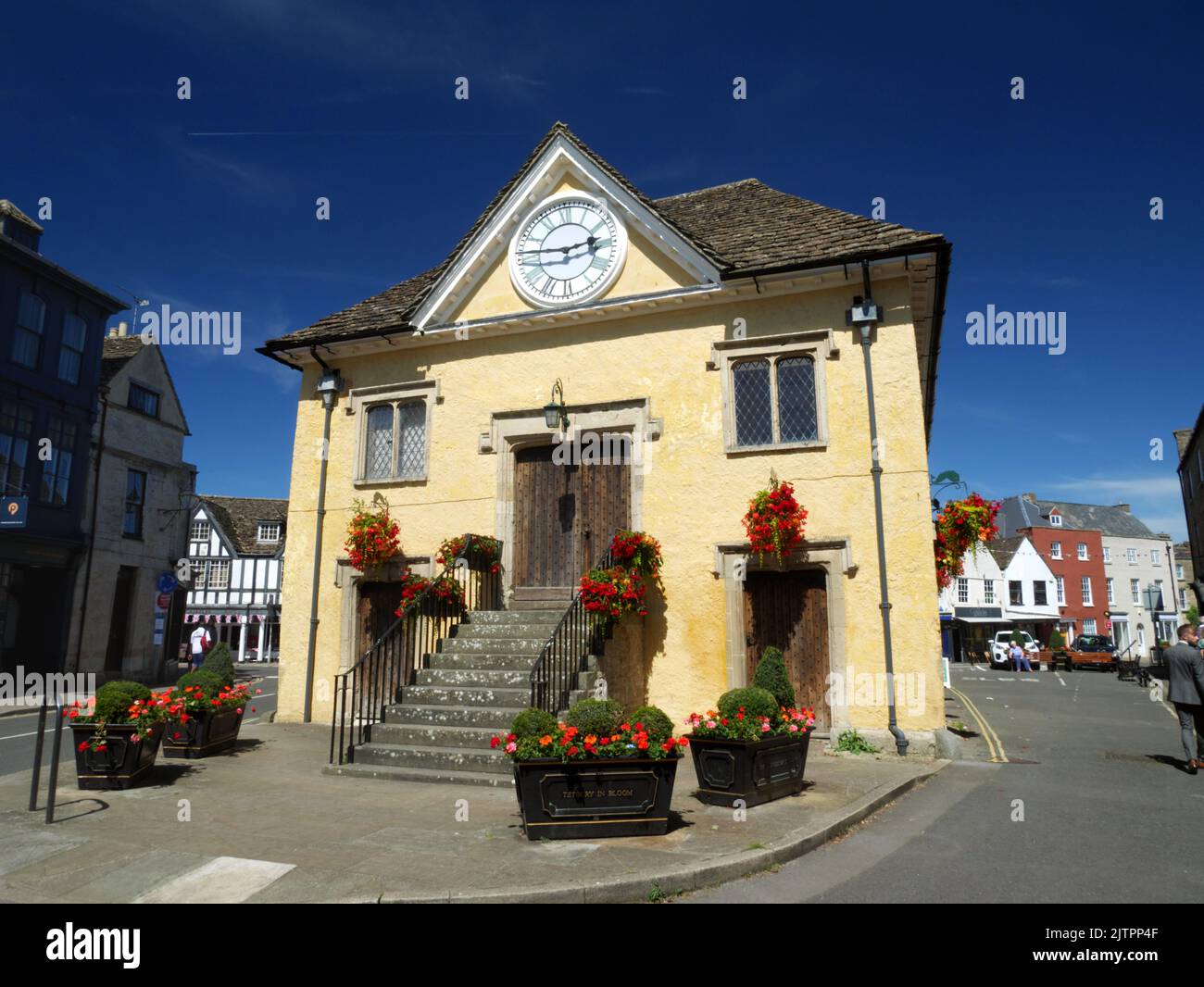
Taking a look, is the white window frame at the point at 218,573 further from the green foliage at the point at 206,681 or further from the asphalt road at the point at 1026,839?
the asphalt road at the point at 1026,839

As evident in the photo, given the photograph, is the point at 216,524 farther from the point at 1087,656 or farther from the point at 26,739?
the point at 1087,656

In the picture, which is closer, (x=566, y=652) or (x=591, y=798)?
(x=591, y=798)

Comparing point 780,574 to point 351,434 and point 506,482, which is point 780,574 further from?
point 351,434

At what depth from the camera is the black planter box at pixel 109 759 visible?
818 centimetres

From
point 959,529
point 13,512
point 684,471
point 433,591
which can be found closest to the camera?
point 959,529

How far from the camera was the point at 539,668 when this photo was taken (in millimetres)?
9219

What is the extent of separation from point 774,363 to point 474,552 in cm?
538

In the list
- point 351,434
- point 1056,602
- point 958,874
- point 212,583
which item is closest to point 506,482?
point 351,434

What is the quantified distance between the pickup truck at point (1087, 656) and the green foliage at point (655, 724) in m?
40.3

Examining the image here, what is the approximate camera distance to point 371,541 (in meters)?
13.3

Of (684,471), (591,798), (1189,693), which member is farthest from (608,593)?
(1189,693)

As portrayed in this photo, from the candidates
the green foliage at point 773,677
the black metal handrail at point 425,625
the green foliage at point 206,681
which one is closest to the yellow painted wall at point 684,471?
the black metal handrail at point 425,625

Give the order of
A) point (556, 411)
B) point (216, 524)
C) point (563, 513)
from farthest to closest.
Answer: point (216, 524), point (563, 513), point (556, 411)

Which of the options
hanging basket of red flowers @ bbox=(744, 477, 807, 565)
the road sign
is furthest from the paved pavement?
the road sign
